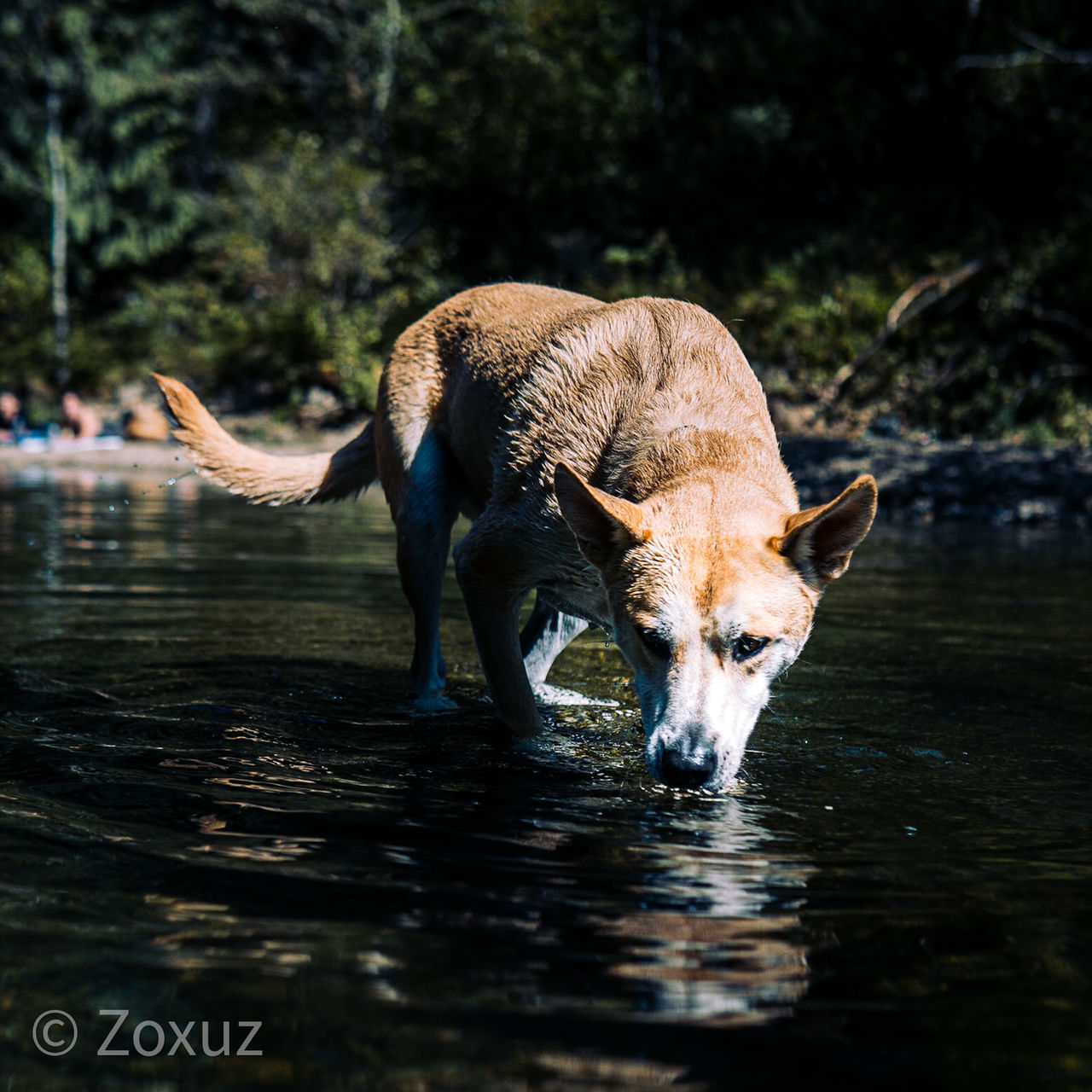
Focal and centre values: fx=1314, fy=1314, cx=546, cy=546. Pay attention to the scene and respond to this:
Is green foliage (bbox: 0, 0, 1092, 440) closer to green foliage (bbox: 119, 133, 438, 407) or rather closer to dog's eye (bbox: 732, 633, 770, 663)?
green foliage (bbox: 119, 133, 438, 407)

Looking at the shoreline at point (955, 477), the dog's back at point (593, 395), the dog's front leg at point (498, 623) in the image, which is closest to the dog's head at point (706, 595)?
the dog's back at point (593, 395)

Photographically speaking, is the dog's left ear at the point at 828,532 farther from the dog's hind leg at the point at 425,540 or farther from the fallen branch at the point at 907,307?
the fallen branch at the point at 907,307

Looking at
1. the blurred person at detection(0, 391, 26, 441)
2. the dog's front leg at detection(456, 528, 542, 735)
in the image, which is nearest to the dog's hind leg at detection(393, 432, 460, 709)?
the dog's front leg at detection(456, 528, 542, 735)

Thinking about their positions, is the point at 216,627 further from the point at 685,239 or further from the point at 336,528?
the point at 685,239

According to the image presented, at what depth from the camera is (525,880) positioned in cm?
350

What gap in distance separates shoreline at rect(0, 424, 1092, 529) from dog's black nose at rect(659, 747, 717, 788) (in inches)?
A: 463

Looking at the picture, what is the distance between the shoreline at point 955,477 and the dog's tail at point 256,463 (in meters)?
9.35

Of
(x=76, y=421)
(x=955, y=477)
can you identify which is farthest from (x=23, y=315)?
(x=955, y=477)

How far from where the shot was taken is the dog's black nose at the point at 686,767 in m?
4.02

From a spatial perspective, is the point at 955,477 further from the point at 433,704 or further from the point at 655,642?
the point at 655,642

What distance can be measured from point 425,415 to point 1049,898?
12.6ft

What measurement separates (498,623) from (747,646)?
1473 millimetres

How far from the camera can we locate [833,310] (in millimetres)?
22672

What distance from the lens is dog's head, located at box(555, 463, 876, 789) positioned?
414 cm
